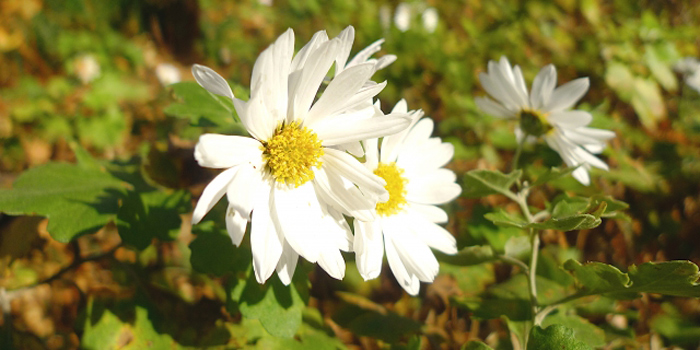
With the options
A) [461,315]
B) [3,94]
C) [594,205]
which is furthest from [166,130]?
[594,205]

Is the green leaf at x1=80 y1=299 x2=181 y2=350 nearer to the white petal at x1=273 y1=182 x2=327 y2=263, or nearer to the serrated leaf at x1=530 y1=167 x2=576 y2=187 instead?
the white petal at x1=273 y1=182 x2=327 y2=263

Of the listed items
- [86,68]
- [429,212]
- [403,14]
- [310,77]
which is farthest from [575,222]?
[86,68]

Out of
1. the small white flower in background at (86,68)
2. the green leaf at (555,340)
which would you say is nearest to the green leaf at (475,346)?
the green leaf at (555,340)

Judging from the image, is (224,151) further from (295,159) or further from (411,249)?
(411,249)

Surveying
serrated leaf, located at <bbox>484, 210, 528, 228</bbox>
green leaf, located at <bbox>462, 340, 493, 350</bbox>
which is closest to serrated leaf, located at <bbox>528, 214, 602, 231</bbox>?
serrated leaf, located at <bbox>484, 210, 528, 228</bbox>

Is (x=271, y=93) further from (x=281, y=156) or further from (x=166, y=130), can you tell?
(x=166, y=130)
